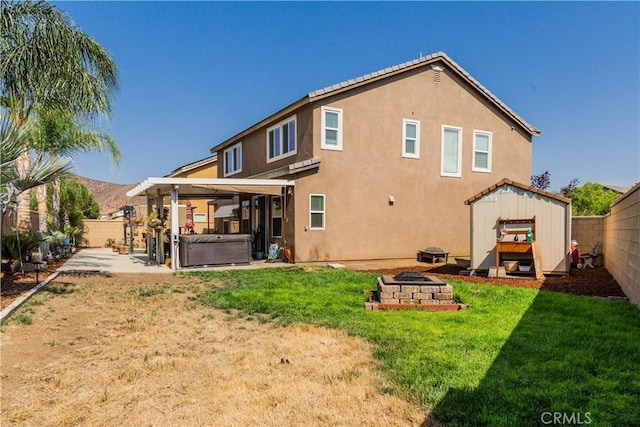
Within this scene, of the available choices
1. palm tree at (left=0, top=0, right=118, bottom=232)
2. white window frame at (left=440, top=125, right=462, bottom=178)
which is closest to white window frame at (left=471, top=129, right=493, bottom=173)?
white window frame at (left=440, top=125, right=462, bottom=178)

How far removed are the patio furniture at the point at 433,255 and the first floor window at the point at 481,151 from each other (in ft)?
14.6

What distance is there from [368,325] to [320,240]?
29.6 ft

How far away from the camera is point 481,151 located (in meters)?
18.3

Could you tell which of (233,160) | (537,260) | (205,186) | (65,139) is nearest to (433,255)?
(537,260)

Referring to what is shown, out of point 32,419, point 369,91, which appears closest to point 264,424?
point 32,419

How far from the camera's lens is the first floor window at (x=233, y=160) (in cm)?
2180

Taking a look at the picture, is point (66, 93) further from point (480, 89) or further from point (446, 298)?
point (480, 89)

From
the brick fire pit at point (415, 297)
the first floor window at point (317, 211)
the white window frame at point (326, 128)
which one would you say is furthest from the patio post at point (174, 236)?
the brick fire pit at point (415, 297)

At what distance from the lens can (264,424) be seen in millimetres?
3201

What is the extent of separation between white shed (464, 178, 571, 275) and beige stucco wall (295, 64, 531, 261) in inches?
184

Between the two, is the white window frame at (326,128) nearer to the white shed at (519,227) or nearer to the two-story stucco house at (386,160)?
the two-story stucco house at (386,160)

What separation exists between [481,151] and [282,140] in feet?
28.7

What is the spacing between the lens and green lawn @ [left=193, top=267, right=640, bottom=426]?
3.39 meters

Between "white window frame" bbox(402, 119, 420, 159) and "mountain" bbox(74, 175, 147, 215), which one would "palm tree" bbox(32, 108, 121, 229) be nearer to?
"white window frame" bbox(402, 119, 420, 159)
